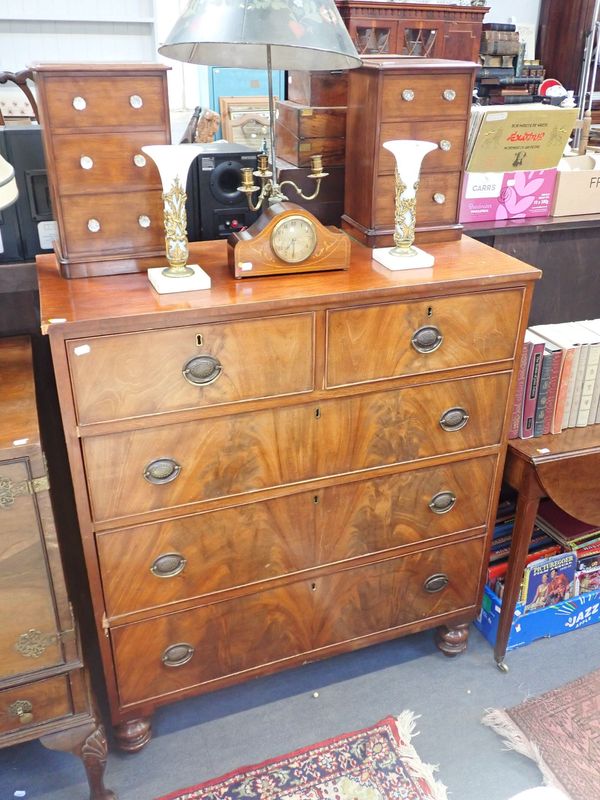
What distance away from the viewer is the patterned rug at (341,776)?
162 cm

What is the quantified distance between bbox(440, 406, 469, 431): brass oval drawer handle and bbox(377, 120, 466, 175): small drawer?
0.57 metres

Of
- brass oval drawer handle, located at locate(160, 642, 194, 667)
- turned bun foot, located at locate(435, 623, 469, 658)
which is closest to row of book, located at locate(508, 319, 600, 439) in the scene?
turned bun foot, located at locate(435, 623, 469, 658)

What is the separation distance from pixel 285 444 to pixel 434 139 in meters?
0.79

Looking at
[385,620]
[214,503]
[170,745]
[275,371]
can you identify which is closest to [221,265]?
[275,371]

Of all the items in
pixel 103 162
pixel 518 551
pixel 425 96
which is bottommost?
pixel 518 551

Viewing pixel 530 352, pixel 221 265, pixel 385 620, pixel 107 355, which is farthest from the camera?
pixel 385 620

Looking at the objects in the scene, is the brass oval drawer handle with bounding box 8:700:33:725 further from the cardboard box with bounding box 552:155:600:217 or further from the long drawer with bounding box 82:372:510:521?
the cardboard box with bounding box 552:155:600:217

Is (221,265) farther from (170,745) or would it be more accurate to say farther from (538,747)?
(538,747)

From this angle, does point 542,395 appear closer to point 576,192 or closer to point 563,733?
point 576,192

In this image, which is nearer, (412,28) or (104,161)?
(104,161)

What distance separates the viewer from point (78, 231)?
143 cm

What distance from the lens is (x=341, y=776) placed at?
5.44ft

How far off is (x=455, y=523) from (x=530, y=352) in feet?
1.54

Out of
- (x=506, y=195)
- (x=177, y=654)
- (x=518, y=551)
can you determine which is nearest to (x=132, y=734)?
(x=177, y=654)
